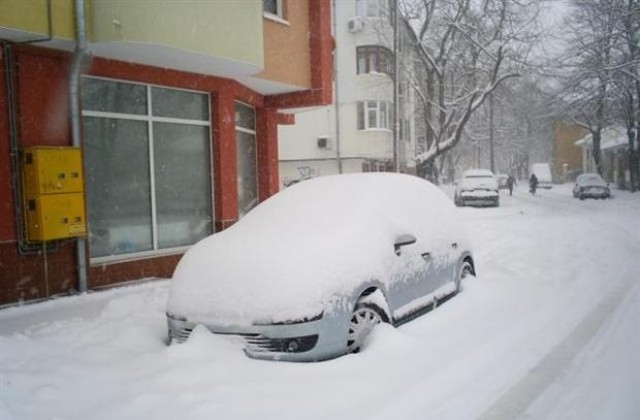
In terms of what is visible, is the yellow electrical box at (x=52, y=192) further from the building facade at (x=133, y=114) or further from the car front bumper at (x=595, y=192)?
the car front bumper at (x=595, y=192)

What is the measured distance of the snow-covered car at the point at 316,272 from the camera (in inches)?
190

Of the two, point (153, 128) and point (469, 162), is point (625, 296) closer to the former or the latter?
point (153, 128)

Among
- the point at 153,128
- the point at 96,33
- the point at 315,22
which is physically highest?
the point at 315,22

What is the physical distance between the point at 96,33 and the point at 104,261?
10.7 ft

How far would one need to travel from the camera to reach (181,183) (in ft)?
34.5

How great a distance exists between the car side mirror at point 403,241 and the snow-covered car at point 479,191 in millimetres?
22629

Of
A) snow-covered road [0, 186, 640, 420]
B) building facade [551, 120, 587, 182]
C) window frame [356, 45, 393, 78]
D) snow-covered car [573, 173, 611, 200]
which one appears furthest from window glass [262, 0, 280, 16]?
building facade [551, 120, 587, 182]

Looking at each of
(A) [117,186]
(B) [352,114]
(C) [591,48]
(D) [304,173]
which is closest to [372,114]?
(B) [352,114]

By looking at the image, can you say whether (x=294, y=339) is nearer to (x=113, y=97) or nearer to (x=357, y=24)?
(x=113, y=97)

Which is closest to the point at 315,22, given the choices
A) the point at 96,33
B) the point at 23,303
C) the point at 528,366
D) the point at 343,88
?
the point at 96,33

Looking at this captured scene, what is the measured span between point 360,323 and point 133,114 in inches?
239

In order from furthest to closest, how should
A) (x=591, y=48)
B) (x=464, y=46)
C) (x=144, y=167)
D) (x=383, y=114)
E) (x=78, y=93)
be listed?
(x=383, y=114) → (x=464, y=46) → (x=591, y=48) → (x=144, y=167) → (x=78, y=93)

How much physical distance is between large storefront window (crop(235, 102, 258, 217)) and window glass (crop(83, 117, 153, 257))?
3033 mm

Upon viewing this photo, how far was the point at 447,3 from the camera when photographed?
27.2 m
